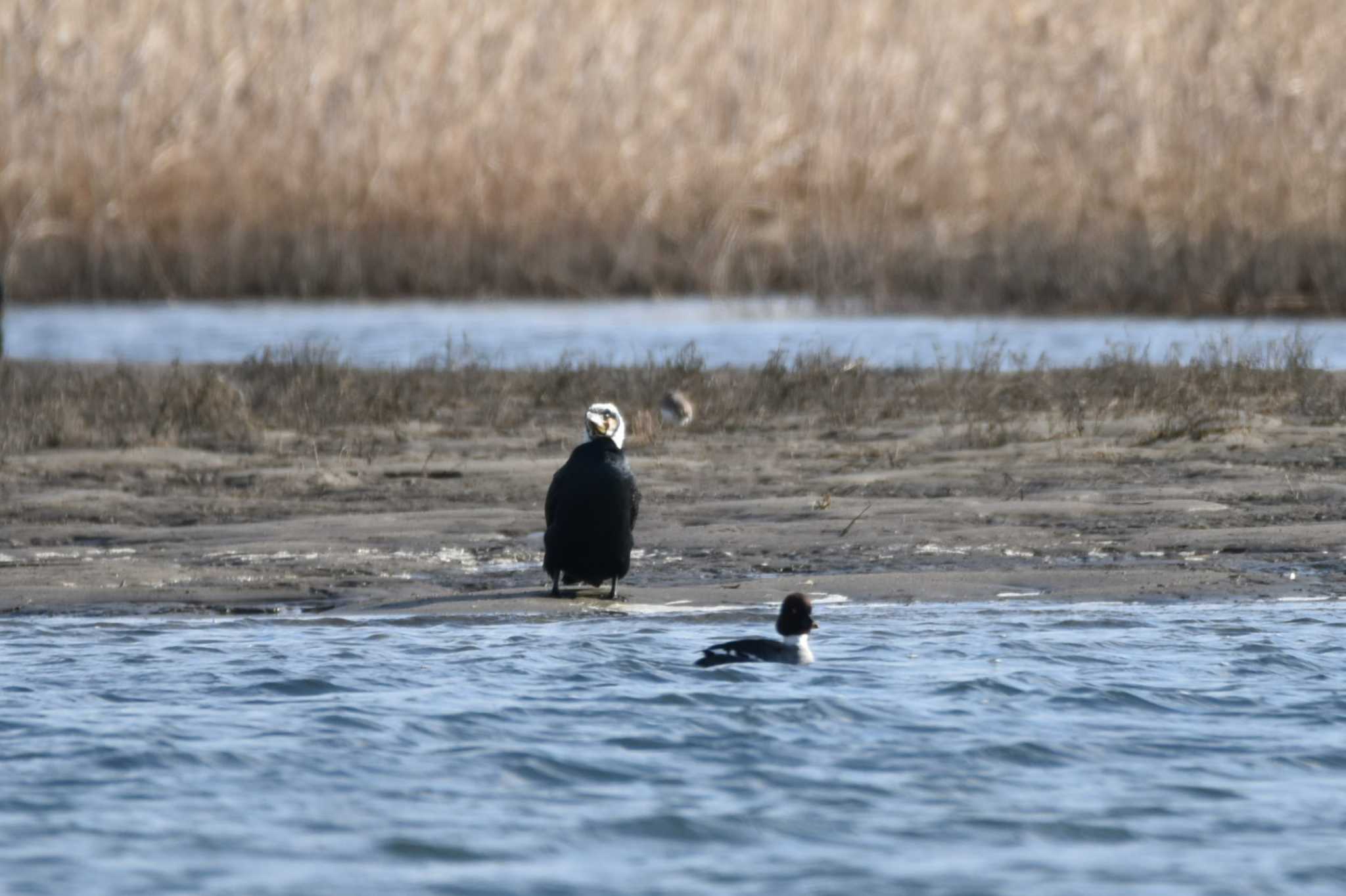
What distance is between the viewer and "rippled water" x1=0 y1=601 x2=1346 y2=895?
673 centimetres

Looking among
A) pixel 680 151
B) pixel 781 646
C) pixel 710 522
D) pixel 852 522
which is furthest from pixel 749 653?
pixel 680 151

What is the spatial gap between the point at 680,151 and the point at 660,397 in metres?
16.1

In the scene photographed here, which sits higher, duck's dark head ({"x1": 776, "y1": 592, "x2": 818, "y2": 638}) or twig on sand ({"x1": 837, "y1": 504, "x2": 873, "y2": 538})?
twig on sand ({"x1": 837, "y1": 504, "x2": 873, "y2": 538})

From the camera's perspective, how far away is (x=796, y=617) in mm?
9156

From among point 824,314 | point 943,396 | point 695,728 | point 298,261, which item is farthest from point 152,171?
point 695,728

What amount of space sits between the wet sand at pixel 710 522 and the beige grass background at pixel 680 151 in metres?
12.5

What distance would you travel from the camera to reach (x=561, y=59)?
1385 inches

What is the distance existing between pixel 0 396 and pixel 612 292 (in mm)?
14216

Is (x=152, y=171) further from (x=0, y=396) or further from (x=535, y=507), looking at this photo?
(x=535, y=507)

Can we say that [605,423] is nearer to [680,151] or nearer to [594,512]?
[594,512]

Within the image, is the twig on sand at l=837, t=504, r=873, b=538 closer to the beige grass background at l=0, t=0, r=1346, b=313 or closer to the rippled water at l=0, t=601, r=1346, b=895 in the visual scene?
the rippled water at l=0, t=601, r=1346, b=895

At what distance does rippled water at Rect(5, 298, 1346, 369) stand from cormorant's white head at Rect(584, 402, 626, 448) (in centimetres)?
789

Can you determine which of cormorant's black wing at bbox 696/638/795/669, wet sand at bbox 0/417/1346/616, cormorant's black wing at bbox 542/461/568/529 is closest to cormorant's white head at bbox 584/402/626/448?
cormorant's black wing at bbox 542/461/568/529

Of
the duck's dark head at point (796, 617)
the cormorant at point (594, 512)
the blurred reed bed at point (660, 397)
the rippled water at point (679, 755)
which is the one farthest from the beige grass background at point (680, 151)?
the duck's dark head at point (796, 617)
